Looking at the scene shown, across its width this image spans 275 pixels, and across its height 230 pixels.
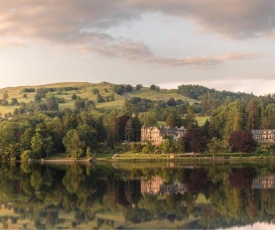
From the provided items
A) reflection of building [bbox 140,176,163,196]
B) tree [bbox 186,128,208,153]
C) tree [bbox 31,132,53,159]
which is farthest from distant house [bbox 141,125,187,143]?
reflection of building [bbox 140,176,163,196]

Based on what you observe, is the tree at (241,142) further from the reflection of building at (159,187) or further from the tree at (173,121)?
the reflection of building at (159,187)

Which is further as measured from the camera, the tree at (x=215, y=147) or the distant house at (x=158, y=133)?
the distant house at (x=158, y=133)

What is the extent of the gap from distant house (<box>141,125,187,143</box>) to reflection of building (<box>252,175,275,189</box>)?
6483 cm

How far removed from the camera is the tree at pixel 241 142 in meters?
101

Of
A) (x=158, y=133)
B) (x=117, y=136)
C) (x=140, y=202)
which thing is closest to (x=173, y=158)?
(x=117, y=136)

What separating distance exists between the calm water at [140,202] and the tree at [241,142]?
41.9 meters

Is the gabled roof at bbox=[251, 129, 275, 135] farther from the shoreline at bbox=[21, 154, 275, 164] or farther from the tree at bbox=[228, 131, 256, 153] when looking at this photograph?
the shoreline at bbox=[21, 154, 275, 164]

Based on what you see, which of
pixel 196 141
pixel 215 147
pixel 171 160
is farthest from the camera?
pixel 196 141

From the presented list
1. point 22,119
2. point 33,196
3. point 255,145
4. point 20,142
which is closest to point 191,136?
point 255,145

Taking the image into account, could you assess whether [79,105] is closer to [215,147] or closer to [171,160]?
[171,160]

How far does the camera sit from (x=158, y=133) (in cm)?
12588

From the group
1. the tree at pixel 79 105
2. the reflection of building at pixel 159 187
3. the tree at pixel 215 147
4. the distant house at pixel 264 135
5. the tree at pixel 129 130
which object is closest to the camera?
the reflection of building at pixel 159 187

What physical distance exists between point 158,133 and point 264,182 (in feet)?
241

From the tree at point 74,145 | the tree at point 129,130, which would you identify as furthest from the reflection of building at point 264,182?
the tree at point 129,130
